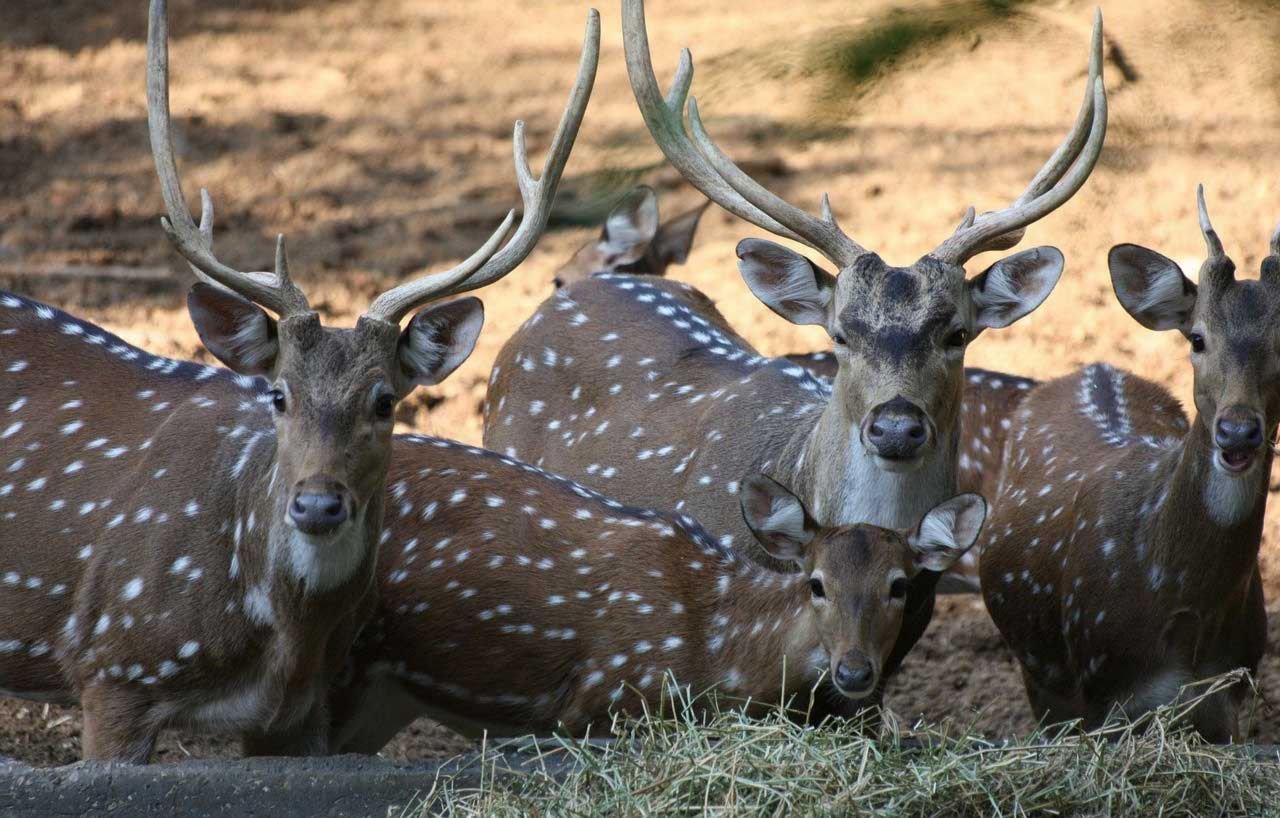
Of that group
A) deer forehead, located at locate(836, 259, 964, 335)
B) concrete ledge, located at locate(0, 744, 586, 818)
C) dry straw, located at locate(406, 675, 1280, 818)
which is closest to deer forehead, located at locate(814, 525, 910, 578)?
dry straw, located at locate(406, 675, 1280, 818)

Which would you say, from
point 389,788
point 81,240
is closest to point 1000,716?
point 389,788

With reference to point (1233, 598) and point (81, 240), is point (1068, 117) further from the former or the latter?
point (81, 240)

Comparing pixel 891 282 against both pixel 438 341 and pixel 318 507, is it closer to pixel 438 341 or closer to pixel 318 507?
pixel 438 341

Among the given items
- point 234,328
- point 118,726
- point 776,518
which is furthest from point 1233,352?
point 118,726

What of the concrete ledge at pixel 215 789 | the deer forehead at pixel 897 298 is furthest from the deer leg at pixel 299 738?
the deer forehead at pixel 897 298

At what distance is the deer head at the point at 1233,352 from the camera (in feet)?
15.7

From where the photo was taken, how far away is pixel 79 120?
998 cm

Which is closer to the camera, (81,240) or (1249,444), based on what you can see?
(1249,444)

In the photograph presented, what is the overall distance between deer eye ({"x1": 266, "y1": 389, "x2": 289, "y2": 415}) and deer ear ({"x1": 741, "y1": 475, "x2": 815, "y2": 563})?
1223mm

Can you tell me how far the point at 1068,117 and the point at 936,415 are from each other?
4.44 m

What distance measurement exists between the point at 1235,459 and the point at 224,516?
8.94 ft

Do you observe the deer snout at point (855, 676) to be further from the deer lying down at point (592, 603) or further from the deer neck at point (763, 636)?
the deer neck at point (763, 636)

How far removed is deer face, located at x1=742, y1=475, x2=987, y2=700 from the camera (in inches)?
182

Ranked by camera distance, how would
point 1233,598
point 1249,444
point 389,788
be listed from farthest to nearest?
1. point 1233,598
2. point 1249,444
3. point 389,788
